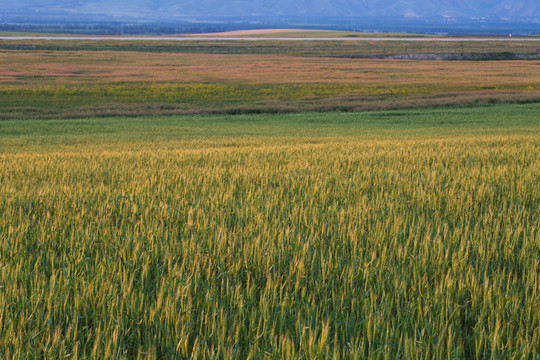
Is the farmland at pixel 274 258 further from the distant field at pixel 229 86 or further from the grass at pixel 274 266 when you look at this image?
the distant field at pixel 229 86

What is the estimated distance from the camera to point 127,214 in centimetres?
482

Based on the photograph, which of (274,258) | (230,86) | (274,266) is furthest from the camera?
(230,86)

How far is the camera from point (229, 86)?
5172 cm

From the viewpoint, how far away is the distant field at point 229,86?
36.8 m

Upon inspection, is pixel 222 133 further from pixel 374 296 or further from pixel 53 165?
pixel 374 296

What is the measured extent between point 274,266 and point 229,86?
4964cm

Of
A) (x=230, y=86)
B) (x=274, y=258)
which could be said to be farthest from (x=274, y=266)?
(x=230, y=86)

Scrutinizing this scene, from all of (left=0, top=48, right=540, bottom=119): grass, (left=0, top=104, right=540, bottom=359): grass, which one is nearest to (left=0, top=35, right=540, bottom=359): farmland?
(left=0, top=104, right=540, bottom=359): grass

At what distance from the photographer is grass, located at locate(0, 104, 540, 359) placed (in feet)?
7.60

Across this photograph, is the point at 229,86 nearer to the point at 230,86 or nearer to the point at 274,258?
the point at 230,86

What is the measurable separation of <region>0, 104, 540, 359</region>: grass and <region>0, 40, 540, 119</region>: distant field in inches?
1144

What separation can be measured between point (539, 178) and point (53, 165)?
7454 mm

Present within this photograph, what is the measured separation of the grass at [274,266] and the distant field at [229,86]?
29063 millimetres

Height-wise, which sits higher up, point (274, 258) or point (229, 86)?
point (229, 86)
